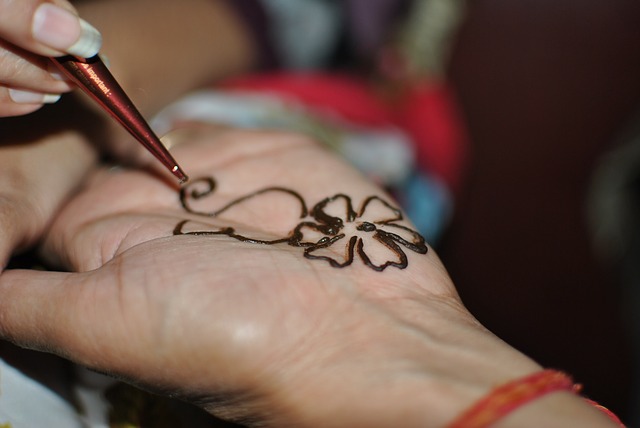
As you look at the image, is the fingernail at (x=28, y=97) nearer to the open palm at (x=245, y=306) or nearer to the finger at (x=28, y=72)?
the finger at (x=28, y=72)

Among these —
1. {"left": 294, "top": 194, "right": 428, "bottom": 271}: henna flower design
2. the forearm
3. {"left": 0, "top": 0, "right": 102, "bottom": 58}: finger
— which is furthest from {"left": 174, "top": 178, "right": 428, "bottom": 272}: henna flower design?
{"left": 0, "top": 0, "right": 102, "bottom": 58}: finger

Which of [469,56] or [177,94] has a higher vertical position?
[469,56]

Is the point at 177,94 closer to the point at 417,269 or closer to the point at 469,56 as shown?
the point at 417,269

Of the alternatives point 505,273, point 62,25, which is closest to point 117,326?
point 62,25

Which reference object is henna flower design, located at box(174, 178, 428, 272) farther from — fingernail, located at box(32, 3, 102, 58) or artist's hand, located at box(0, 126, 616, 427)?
fingernail, located at box(32, 3, 102, 58)

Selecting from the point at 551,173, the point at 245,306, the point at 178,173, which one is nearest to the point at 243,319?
the point at 245,306

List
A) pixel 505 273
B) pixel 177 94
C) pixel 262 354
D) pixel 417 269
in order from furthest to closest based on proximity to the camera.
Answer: pixel 505 273 < pixel 177 94 < pixel 417 269 < pixel 262 354

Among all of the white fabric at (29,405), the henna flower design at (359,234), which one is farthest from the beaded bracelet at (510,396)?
the white fabric at (29,405)
